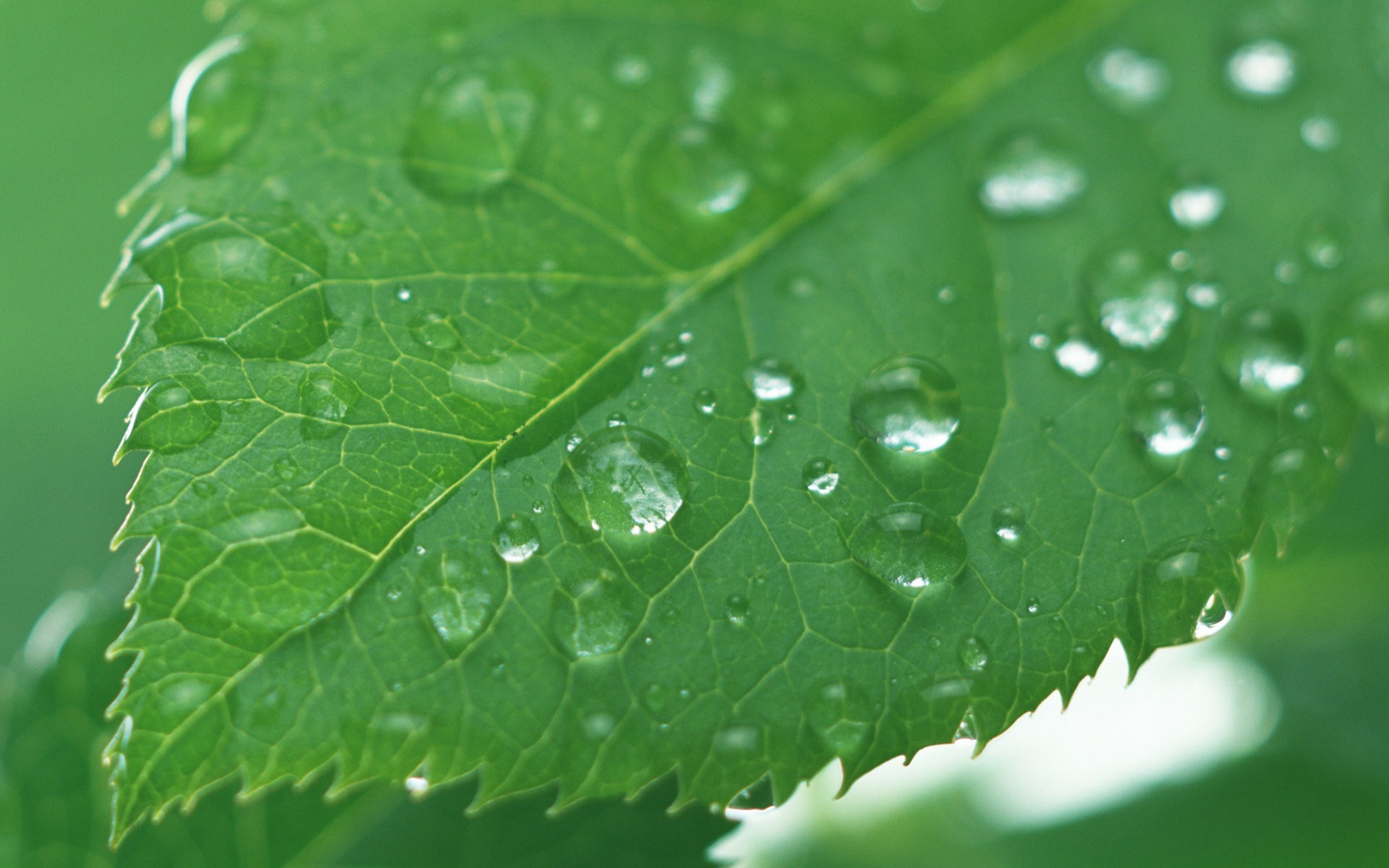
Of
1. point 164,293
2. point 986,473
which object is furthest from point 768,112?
point 164,293

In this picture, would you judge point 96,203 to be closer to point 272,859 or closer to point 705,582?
point 272,859

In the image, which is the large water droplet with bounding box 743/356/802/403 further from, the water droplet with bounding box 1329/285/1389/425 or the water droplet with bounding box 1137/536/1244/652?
the water droplet with bounding box 1329/285/1389/425

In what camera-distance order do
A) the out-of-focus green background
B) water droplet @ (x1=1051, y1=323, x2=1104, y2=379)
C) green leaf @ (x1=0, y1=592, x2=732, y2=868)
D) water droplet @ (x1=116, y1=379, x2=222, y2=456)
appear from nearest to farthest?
water droplet @ (x1=116, y1=379, x2=222, y2=456), water droplet @ (x1=1051, y1=323, x2=1104, y2=379), green leaf @ (x1=0, y1=592, x2=732, y2=868), the out-of-focus green background

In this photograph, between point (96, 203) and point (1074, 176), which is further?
point (96, 203)

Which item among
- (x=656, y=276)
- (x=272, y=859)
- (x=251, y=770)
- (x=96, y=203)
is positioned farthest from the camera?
(x=96, y=203)

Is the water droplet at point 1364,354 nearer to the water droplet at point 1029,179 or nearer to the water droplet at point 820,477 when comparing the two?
the water droplet at point 1029,179

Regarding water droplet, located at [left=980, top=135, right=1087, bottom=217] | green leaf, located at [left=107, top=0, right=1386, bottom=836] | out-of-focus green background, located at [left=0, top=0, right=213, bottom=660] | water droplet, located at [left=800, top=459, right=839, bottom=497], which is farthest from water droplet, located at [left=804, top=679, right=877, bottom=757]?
out-of-focus green background, located at [left=0, top=0, right=213, bottom=660]
